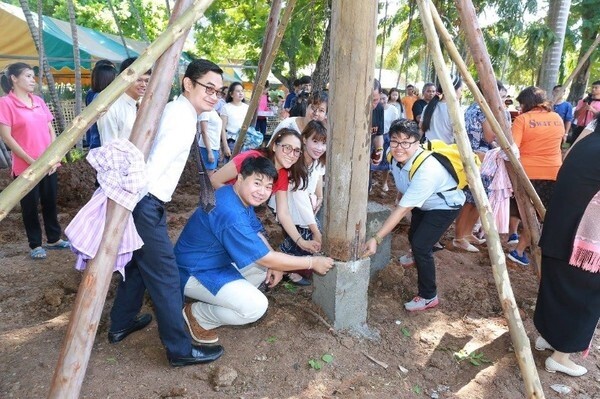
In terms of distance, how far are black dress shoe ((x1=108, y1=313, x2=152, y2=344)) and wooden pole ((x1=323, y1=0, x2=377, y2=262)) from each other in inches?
50.3

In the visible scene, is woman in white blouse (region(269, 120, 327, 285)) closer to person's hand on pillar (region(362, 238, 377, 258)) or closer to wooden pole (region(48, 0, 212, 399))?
person's hand on pillar (region(362, 238, 377, 258))

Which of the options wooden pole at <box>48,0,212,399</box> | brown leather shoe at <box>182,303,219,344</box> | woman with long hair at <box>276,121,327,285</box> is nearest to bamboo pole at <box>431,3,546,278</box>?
woman with long hair at <box>276,121,327,285</box>

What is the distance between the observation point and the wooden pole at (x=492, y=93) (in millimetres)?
3025

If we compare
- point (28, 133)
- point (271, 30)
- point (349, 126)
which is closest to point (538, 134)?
point (349, 126)

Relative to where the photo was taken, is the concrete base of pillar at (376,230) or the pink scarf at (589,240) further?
the concrete base of pillar at (376,230)

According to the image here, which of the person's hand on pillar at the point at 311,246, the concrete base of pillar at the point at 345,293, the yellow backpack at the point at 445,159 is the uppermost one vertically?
the yellow backpack at the point at 445,159

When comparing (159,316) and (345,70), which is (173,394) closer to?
(159,316)

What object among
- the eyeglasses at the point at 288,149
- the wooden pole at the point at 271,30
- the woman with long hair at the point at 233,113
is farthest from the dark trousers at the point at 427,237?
the woman with long hair at the point at 233,113

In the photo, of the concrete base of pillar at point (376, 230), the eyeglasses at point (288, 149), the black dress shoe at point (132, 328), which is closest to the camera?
the black dress shoe at point (132, 328)

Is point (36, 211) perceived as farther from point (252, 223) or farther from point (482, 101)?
point (482, 101)

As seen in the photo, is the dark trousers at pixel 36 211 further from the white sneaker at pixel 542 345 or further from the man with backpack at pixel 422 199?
the white sneaker at pixel 542 345

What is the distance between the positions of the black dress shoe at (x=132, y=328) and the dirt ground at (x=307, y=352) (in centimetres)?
4

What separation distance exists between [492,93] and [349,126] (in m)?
1.35

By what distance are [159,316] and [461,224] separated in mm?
3450
